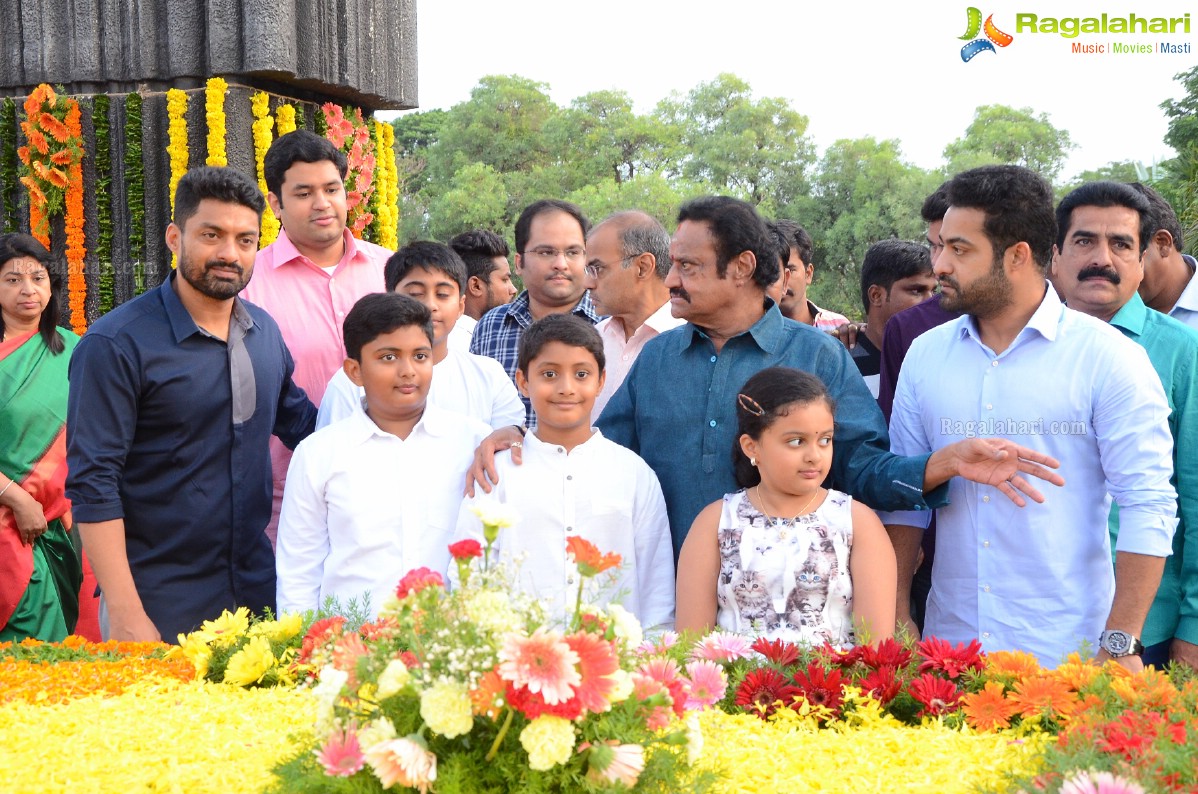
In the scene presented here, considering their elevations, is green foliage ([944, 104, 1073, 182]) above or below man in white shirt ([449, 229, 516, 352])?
above

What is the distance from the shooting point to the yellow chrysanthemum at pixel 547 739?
→ 1.85 m

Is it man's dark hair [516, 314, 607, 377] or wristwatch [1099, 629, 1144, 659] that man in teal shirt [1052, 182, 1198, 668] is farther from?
man's dark hair [516, 314, 607, 377]

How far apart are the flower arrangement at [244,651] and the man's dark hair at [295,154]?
218 centimetres

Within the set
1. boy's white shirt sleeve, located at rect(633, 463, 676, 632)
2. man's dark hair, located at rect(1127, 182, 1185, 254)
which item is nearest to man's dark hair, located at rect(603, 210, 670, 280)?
boy's white shirt sleeve, located at rect(633, 463, 676, 632)

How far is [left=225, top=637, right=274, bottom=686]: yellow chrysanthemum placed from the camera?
303 cm

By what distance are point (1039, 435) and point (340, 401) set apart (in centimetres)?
240

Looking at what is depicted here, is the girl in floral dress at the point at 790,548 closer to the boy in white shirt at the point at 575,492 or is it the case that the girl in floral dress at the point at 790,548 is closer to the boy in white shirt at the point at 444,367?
the boy in white shirt at the point at 575,492

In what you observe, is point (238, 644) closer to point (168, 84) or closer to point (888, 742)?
point (888, 742)

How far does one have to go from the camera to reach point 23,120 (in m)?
7.46

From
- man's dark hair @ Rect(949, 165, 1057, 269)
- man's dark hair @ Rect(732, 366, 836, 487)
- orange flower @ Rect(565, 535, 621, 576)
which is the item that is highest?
man's dark hair @ Rect(949, 165, 1057, 269)

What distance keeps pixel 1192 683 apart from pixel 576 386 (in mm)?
1958

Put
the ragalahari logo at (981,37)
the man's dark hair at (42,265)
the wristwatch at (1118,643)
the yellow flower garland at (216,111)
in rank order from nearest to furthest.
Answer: the wristwatch at (1118,643), the man's dark hair at (42,265), the yellow flower garland at (216,111), the ragalahari logo at (981,37)

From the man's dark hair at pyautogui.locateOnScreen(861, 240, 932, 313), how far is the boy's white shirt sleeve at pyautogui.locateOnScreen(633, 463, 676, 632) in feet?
7.62

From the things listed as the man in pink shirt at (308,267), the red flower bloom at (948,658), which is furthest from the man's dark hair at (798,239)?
the red flower bloom at (948,658)
